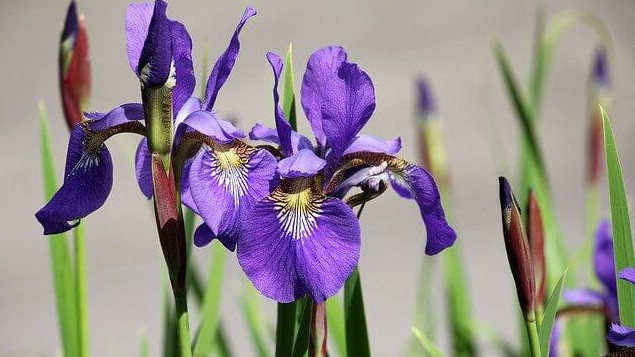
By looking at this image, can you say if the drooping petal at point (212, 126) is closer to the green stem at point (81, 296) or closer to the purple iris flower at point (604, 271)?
the green stem at point (81, 296)

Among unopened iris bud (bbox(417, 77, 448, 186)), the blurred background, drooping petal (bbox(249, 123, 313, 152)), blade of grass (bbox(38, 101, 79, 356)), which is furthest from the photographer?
the blurred background

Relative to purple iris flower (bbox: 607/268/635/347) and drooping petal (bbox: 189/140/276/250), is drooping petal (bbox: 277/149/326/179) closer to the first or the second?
drooping petal (bbox: 189/140/276/250)

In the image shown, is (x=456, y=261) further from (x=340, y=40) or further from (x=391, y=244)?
(x=340, y=40)

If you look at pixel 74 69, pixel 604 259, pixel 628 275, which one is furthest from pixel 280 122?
pixel 604 259

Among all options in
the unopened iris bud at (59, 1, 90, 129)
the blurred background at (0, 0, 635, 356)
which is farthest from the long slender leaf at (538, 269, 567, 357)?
the blurred background at (0, 0, 635, 356)

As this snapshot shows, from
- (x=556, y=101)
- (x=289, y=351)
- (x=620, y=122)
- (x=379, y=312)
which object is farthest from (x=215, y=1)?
(x=289, y=351)

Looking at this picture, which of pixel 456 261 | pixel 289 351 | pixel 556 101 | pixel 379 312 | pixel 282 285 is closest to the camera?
pixel 282 285
